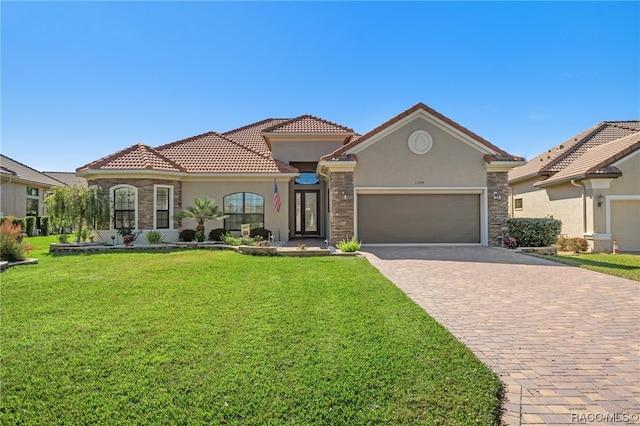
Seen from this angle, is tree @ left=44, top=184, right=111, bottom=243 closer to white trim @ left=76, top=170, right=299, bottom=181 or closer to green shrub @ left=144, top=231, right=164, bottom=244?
white trim @ left=76, top=170, right=299, bottom=181

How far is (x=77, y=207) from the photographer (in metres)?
15.0

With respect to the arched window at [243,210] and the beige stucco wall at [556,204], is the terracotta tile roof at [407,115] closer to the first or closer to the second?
the arched window at [243,210]

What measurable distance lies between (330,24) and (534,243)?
13.8 m

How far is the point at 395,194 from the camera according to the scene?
50.6ft

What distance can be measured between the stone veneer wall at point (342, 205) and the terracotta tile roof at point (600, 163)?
1193 cm

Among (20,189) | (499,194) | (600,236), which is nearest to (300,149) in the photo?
(499,194)

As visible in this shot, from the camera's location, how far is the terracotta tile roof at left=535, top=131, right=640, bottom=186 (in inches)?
625

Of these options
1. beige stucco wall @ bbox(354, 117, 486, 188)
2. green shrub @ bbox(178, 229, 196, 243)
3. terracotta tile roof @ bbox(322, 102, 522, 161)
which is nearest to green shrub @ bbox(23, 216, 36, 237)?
green shrub @ bbox(178, 229, 196, 243)

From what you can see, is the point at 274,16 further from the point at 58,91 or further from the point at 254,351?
the point at 254,351

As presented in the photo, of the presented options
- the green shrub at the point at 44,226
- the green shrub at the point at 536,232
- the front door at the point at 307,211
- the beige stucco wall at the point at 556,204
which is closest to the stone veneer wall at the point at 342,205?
the front door at the point at 307,211

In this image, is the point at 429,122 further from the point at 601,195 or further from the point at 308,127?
the point at 601,195

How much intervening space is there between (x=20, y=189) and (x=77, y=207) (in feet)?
60.2

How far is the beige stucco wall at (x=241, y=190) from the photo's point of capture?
1738 cm

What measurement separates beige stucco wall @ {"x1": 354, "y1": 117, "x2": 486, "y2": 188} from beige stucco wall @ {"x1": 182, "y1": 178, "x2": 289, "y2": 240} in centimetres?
495
